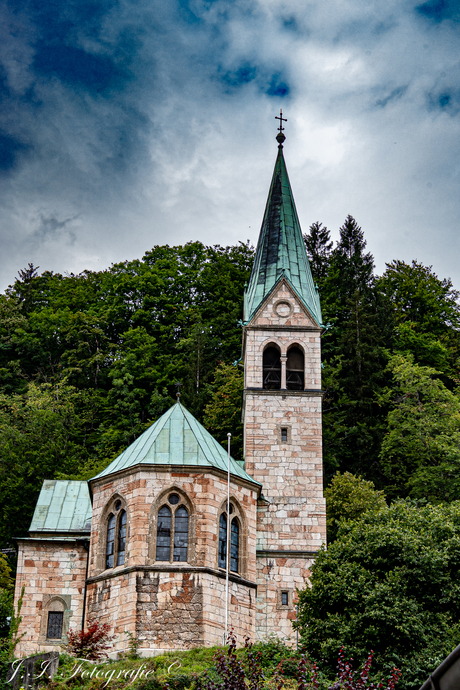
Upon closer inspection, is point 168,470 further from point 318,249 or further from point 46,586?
point 318,249

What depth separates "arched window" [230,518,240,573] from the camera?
3212 cm

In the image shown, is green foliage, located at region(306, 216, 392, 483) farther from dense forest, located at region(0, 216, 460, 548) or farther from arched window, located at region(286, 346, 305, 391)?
arched window, located at region(286, 346, 305, 391)

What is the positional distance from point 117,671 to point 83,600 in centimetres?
665

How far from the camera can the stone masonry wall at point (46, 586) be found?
106 feet

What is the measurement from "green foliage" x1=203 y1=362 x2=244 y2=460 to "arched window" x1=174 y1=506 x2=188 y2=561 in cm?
1683

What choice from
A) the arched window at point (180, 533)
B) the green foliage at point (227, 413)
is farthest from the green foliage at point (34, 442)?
the arched window at point (180, 533)

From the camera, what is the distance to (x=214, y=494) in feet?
104

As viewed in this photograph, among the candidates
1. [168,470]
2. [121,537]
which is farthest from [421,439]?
[121,537]

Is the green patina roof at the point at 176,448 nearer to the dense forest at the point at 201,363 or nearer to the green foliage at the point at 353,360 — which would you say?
the dense forest at the point at 201,363

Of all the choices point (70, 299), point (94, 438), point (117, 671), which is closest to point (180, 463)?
point (117, 671)

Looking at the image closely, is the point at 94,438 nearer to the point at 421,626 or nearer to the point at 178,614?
the point at 178,614

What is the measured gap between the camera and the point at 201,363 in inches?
2224

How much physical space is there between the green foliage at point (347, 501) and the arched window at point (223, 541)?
10.2 meters

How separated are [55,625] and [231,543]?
725 cm
